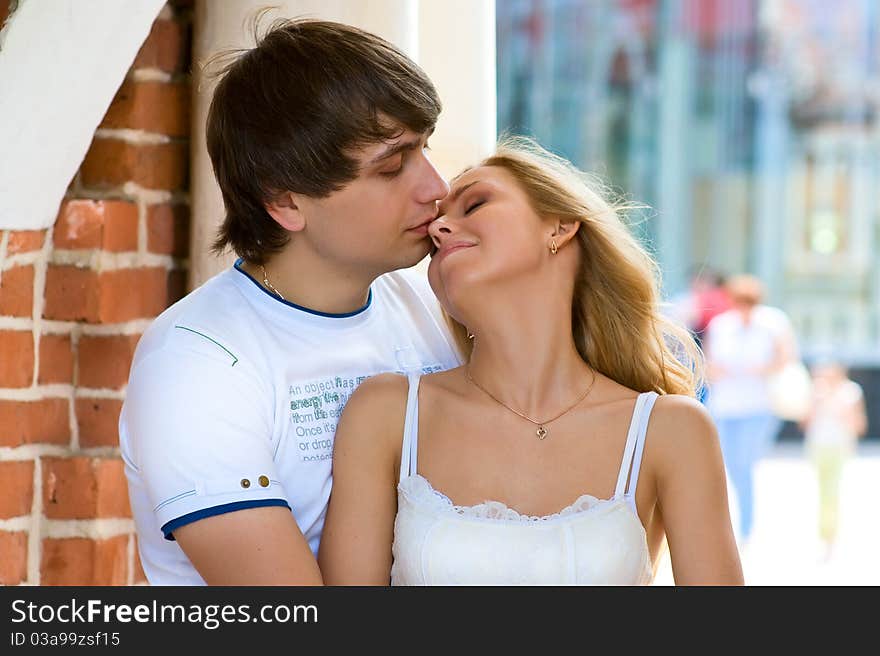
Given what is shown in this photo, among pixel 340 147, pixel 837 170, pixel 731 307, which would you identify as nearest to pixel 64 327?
pixel 340 147

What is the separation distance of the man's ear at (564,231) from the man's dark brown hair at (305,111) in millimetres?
288

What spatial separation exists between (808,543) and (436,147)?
5.36 m

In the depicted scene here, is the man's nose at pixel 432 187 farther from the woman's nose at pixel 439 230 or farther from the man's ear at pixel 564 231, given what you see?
the man's ear at pixel 564 231

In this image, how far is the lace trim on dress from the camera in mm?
2055

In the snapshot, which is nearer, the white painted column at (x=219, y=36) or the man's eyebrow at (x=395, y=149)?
the man's eyebrow at (x=395, y=149)

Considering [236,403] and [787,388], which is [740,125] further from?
[236,403]

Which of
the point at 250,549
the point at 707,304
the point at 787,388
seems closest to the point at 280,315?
the point at 250,549

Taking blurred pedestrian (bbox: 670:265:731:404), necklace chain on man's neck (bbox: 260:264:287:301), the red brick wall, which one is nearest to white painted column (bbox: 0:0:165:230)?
the red brick wall

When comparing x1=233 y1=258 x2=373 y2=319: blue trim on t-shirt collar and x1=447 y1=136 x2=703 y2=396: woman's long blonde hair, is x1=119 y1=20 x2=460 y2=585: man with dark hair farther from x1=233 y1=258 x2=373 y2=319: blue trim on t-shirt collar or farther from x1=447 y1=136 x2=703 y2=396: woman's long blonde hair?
x1=447 y1=136 x2=703 y2=396: woman's long blonde hair

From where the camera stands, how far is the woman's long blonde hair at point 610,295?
2.33 metres

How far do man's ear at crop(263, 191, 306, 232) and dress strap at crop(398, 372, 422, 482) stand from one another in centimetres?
34

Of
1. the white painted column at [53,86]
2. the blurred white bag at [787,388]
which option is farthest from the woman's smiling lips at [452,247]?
the blurred white bag at [787,388]

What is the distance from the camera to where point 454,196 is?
2268 mm

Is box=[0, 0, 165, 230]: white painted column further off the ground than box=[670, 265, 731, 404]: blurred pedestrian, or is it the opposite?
box=[0, 0, 165, 230]: white painted column
